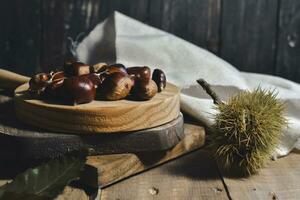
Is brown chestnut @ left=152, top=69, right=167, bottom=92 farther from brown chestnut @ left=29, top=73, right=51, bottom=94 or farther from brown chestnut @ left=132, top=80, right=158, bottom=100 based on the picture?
brown chestnut @ left=29, top=73, right=51, bottom=94

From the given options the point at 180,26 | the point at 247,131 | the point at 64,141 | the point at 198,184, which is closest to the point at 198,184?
the point at 198,184

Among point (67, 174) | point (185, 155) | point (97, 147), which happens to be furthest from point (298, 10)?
point (67, 174)

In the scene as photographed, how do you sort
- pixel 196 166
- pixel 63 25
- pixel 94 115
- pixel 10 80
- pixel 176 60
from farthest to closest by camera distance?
1. pixel 63 25
2. pixel 176 60
3. pixel 10 80
4. pixel 196 166
5. pixel 94 115

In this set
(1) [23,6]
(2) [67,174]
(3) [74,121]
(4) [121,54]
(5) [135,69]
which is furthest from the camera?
(1) [23,6]

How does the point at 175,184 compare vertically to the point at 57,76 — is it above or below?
below

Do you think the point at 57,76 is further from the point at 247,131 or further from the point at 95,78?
the point at 247,131

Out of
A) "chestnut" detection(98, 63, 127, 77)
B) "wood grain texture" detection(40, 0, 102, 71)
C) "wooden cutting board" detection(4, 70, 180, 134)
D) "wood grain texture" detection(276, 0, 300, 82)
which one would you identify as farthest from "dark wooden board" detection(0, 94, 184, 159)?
"wood grain texture" detection(276, 0, 300, 82)

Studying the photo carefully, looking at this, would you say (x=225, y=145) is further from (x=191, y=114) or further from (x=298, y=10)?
(x=298, y=10)
